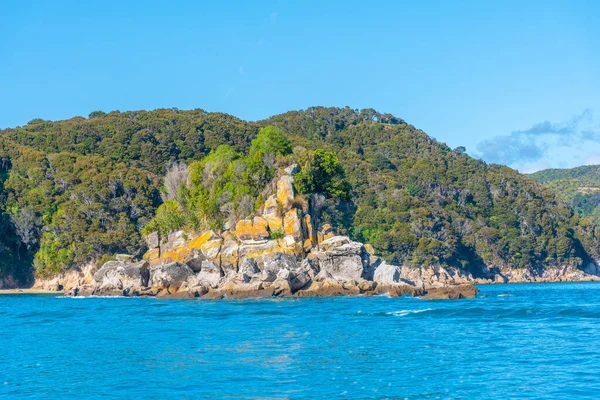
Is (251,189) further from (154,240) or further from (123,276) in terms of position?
(123,276)

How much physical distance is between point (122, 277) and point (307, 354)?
41189mm

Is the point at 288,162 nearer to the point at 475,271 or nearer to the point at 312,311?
the point at 312,311

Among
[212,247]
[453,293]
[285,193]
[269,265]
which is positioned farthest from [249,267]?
[453,293]

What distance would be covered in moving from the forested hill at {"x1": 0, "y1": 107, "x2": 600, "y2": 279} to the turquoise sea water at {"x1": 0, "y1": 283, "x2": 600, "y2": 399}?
101 feet

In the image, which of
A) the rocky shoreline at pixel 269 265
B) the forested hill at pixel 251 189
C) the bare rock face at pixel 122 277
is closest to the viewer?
the rocky shoreline at pixel 269 265

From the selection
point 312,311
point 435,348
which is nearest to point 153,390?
point 435,348

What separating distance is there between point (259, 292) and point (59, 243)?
128 ft

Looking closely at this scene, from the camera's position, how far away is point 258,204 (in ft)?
214

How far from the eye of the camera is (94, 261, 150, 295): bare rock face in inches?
2410

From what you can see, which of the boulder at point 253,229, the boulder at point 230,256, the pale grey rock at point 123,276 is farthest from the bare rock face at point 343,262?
the pale grey rock at point 123,276

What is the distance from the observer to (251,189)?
222ft

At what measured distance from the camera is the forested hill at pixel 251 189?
71062 millimetres

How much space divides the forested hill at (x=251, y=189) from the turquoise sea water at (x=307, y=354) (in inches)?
1215

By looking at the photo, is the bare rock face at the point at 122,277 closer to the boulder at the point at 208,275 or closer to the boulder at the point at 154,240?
the boulder at the point at 154,240
